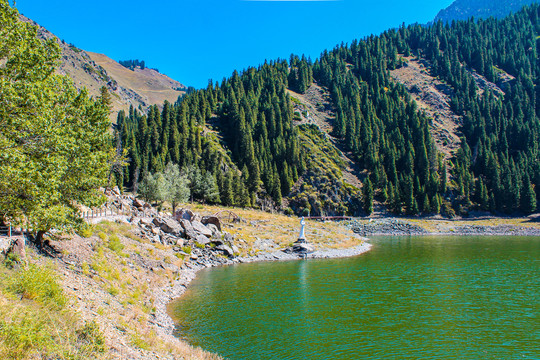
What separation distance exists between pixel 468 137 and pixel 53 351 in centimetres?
19601

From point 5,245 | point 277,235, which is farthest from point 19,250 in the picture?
point 277,235

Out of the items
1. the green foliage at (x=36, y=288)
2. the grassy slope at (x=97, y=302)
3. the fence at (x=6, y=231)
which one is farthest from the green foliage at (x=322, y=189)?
the green foliage at (x=36, y=288)

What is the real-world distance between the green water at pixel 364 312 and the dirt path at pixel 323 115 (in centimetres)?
9596

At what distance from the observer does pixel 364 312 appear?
23125mm

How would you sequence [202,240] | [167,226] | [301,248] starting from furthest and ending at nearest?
[301,248], [202,240], [167,226]

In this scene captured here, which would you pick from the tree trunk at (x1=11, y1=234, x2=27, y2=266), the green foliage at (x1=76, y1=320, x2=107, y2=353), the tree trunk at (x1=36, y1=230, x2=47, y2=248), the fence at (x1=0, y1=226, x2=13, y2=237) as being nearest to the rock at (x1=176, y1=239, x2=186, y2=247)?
the tree trunk at (x1=36, y1=230, x2=47, y2=248)

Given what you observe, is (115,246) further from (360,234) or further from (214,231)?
(360,234)

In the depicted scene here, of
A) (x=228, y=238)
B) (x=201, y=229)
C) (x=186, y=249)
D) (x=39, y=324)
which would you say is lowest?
(x=186, y=249)

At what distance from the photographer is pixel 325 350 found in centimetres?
1734

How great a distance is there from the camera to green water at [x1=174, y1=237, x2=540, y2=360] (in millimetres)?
17453

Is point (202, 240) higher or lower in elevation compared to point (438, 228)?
higher

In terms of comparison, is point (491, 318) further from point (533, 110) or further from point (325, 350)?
point (533, 110)

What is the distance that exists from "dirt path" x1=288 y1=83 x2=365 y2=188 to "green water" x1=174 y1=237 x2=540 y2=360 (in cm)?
9596

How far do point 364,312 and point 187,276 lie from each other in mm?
17703
